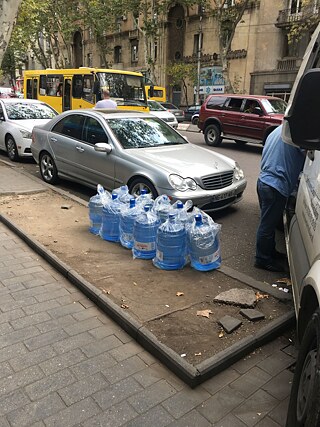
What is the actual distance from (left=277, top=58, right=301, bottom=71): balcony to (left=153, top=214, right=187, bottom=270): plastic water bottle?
93.5ft

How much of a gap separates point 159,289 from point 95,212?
1.67m

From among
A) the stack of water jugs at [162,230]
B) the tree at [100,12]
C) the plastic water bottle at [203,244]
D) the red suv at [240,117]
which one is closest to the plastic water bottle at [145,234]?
the stack of water jugs at [162,230]

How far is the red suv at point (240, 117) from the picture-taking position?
43.1 feet

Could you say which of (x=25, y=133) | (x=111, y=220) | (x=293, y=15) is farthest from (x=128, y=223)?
(x=293, y=15)

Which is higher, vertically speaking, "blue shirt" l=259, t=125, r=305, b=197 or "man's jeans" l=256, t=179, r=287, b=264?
"blue shirt" l=259, t=125, r=305, b=197

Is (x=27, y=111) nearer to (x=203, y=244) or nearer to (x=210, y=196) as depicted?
(x=210, y=196)

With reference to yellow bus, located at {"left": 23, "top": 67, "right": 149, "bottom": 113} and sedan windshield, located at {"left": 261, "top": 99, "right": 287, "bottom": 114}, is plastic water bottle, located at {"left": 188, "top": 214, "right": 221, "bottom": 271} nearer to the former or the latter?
sedan windshield, located at {"left": 261, "top": 99, "right": 287, "bottom": 114}

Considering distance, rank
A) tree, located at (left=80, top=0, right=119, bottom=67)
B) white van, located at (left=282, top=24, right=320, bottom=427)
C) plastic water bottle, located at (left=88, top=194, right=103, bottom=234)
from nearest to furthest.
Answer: white van, located at (left=282, top=24, right=320, bottom=427)
plastic water bottle, located at (left=88, top=194, right=103, bottom=234)
tree, located at (left=80, top=0, right=119, bottom=67)

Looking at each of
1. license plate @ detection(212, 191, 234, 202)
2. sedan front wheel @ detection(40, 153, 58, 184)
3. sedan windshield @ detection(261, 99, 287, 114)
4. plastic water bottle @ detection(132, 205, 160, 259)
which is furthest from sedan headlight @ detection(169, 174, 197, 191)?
sedan windshield @ detection(261, 99, 287, 114)

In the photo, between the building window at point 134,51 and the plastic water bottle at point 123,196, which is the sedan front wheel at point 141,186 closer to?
the plastic water bottle at point 123,196

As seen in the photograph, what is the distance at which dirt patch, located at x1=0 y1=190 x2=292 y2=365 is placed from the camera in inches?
116

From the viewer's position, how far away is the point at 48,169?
26.0 feet

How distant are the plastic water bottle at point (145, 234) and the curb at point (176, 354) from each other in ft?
2.40

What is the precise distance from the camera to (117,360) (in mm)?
2777
